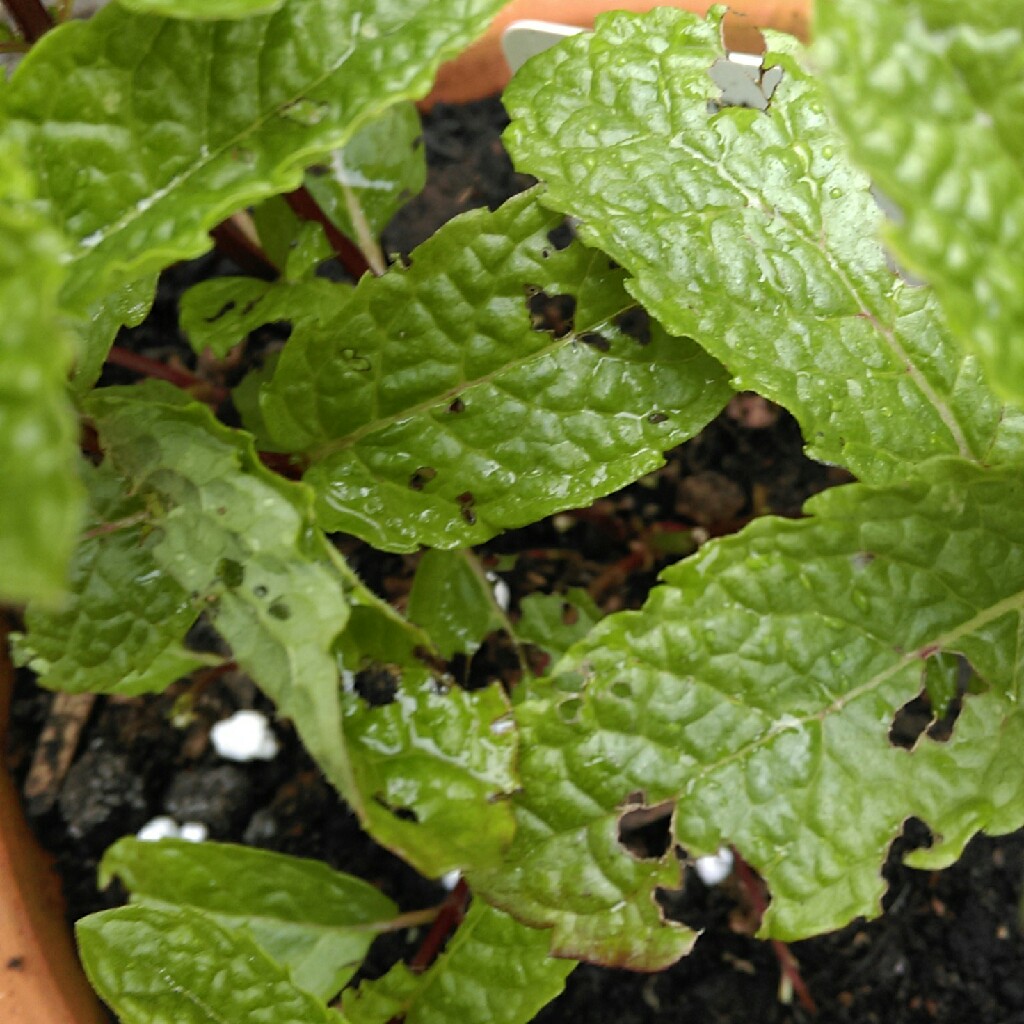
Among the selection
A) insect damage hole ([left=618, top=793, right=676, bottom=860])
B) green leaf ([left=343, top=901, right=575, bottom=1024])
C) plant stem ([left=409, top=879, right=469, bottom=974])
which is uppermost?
green leaf ([left=343, top=901, right=575, bottom=1024])

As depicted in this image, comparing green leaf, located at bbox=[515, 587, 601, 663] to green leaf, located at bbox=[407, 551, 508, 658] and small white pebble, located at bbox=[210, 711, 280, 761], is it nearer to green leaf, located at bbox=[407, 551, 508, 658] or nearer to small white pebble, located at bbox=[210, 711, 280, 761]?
green leaf, located at bbox=[407, 551, 508, 658]

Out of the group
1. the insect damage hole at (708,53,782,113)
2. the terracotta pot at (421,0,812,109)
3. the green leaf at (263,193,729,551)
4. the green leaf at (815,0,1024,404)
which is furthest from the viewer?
the terracotta pot at (421,0,812,109)

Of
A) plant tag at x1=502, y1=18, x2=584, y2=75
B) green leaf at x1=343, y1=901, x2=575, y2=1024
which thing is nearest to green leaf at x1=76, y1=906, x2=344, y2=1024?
green leaf at x1=343, y1=901, x2=575, y2=1024

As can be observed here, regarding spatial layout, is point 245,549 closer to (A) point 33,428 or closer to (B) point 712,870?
(A) point 33,428

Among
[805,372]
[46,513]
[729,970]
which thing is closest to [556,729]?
[805,372]

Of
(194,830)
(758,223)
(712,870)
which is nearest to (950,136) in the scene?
(758,223)

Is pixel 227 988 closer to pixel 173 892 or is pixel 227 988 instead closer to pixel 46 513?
pixel 173 892
